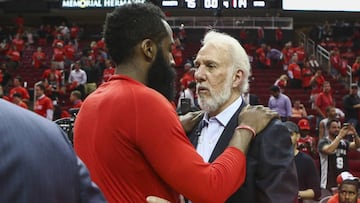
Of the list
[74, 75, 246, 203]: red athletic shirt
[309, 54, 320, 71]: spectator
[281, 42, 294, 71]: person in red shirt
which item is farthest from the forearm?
[281, 42, 294, 71]: person in red shirt

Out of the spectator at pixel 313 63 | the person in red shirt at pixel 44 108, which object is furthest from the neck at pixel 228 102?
the spectator at pixel 313 63

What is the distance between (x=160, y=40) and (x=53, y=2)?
18.5 m

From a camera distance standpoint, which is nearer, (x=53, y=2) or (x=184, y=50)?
(x=53, y=2)

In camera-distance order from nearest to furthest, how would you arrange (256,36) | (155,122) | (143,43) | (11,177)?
(11,177) → (155,122) → (143,43) → (256,36)

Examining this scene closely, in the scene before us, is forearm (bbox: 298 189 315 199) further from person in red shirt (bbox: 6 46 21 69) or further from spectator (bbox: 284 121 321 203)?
person in red shirt (bbox: 6 46 21 69)

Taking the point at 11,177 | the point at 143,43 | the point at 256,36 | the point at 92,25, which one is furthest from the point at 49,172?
the point at 92,25

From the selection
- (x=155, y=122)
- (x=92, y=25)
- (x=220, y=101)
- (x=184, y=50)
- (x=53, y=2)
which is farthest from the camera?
(x=92, y=25)

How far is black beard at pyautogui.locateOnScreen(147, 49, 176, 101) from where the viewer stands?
205cm

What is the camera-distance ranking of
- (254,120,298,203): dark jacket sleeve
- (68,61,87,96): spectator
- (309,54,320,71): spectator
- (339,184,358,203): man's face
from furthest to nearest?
1. (309,54,320,71): spectator
2. (68,61,87,96): spectator
3. (339,184,358,203): man's face
4. (254,120,298,203): dark jacket sleeve

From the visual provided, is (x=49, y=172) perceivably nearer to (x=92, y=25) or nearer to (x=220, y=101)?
(x=220, y=101)

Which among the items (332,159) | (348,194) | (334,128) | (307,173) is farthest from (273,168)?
(334,128)

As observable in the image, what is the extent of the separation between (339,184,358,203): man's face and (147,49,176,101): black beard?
3706 mm

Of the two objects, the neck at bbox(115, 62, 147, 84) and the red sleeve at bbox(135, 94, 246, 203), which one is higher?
the neck at bbox(115, 62, 147, 84)

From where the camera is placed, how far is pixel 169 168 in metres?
1.88
